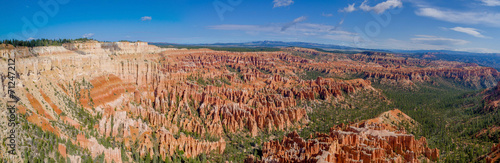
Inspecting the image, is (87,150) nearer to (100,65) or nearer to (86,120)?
(86,120)

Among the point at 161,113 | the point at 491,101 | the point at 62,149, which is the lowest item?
the point at 161,113

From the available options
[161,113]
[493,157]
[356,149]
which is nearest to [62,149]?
[161,113]

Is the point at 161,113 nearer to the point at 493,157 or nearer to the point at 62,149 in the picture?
the point at 62,149

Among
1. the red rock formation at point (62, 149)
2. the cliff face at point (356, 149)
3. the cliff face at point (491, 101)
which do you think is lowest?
the cliff face at point (356, 149)

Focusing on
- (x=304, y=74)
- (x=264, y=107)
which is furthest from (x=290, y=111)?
(x=304, y=74)

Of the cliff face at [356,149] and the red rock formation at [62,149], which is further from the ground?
the red rock formation at [62,149]

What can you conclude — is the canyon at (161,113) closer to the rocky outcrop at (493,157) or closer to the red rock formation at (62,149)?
the red rock formation at (62,149)

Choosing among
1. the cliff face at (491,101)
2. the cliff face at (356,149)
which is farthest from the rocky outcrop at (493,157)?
the cliff face at (491,101)
